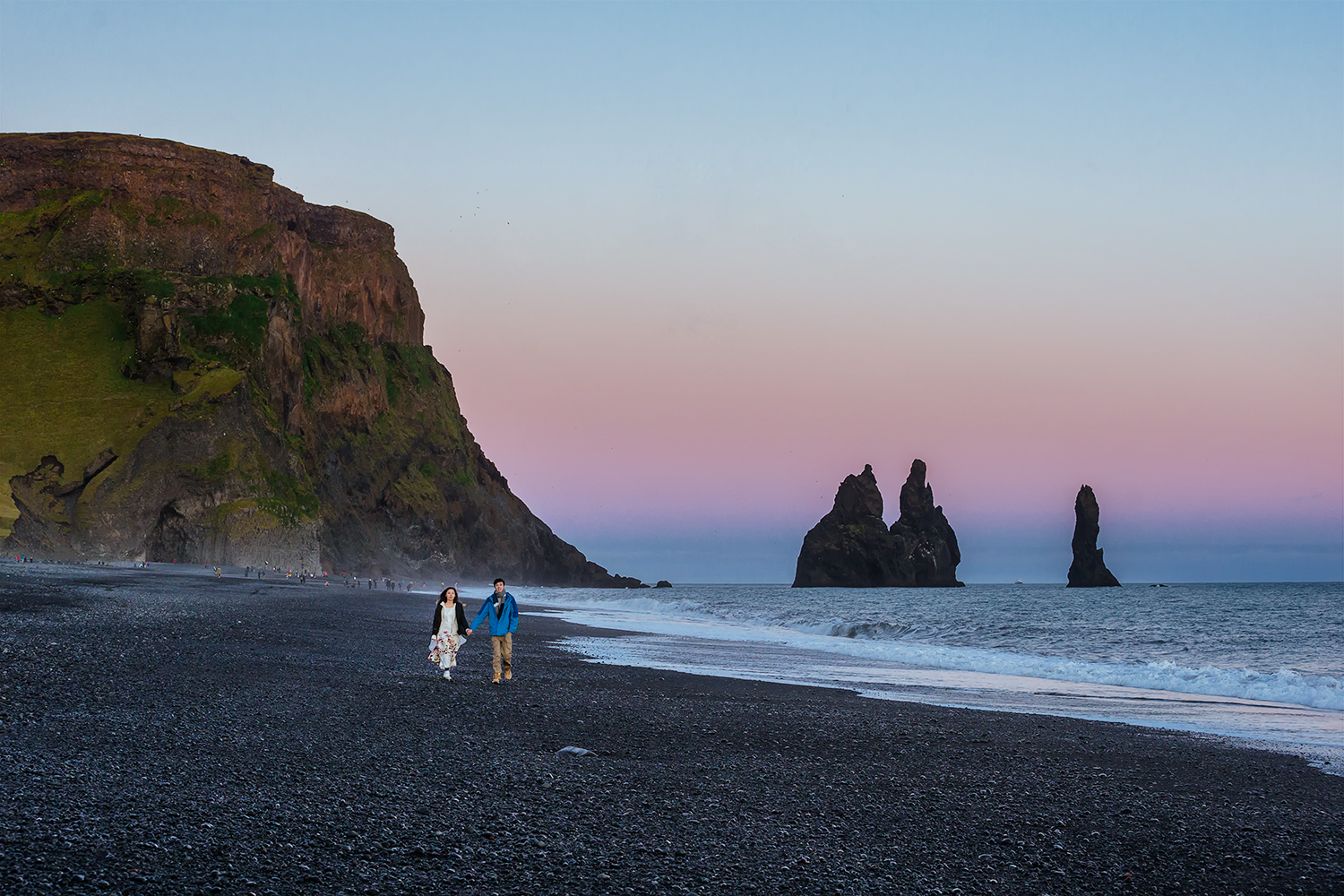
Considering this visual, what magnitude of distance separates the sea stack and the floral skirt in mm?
184651

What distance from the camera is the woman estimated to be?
50.8 feet

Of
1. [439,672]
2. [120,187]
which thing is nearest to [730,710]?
[439,672]

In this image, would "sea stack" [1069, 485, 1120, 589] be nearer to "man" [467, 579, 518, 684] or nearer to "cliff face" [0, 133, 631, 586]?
"cliff face" [0, 133, 631, 586]

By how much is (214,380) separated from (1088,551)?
158m

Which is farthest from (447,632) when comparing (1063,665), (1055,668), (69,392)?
(69,392)

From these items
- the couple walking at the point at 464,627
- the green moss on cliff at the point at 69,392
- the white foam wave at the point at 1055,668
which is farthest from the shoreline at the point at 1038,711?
the green moss on cliff at the point at 69,392

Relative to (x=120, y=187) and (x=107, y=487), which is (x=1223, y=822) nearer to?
(x=107, y=487)

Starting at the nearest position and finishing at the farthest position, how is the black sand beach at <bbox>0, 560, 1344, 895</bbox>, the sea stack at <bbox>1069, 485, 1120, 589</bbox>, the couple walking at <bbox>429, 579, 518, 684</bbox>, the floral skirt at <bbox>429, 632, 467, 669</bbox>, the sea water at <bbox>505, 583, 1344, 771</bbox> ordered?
the black sand beach at <bbox>0, 560, 1344, 895</bbox> → the floral skirt at <bbox>429, 632, 467, 669</bbox> → the couple walking at <bbox>429, 579, 518, 684</bbox> → the sea water at <bbox>505, 583, 1344, 771</bbox> → the sea stack at <bbox>1069, 485, 1120, 589</bbox>

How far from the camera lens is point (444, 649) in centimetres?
1552

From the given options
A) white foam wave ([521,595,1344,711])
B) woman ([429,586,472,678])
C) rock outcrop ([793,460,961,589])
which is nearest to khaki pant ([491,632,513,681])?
woman ([429,586,472,678])

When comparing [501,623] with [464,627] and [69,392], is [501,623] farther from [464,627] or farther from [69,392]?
[69,392]

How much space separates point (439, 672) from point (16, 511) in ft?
230

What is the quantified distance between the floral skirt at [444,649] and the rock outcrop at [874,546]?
593 feet

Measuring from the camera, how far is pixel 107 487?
250ft
